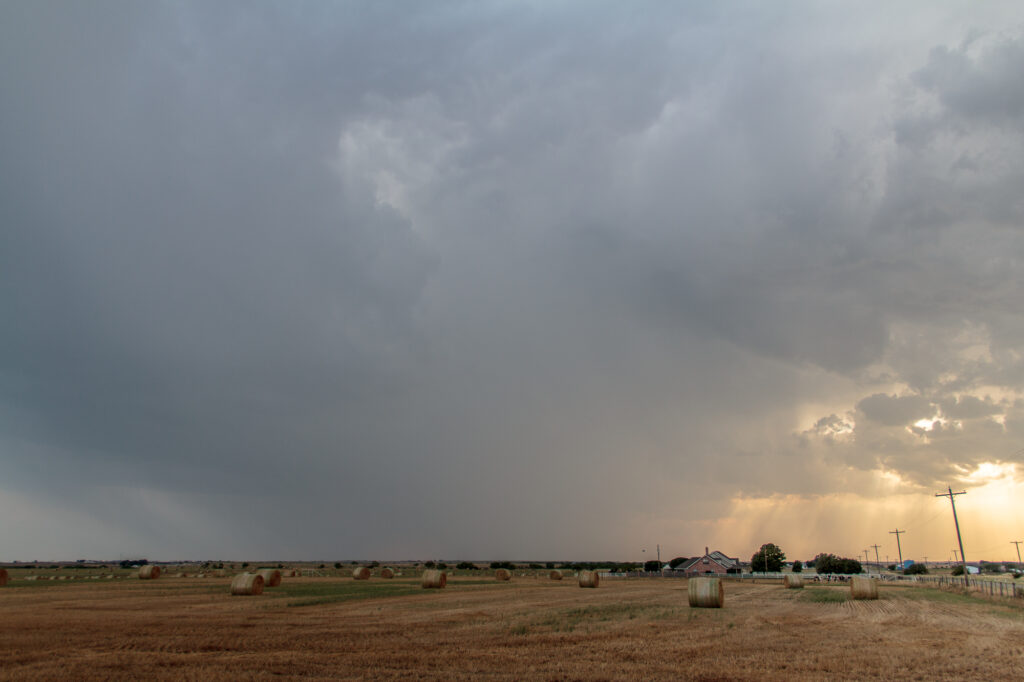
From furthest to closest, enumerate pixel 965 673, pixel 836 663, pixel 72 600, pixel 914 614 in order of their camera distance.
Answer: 1. pixel 72 600
2. pixel 914 614
3. pixel 836 663
4. pixel 965 673

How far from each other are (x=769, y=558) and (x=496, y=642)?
13892 cm

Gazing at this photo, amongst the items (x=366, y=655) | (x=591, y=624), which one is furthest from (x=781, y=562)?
(x=366, y=655)

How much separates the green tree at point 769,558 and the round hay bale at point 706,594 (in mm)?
117244

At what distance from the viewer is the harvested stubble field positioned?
13516mm

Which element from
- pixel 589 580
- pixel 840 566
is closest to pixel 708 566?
pixel 840 566

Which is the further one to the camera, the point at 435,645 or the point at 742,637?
the point at 742,637

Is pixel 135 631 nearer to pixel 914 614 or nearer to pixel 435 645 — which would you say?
pixel 435 645

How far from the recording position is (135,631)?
19.1 meters

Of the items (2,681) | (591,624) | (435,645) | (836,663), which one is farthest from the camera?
(591,624)

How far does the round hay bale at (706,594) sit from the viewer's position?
30609 millimetres

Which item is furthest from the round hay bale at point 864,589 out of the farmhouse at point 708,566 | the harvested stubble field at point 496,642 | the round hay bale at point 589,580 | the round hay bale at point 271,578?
the farmhouse at point 708,566

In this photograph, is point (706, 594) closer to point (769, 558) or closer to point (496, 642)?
point (496, 642)

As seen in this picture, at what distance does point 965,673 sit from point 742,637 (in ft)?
21.1

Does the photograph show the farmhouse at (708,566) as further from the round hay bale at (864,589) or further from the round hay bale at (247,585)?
the round hay bale at (247,585)
